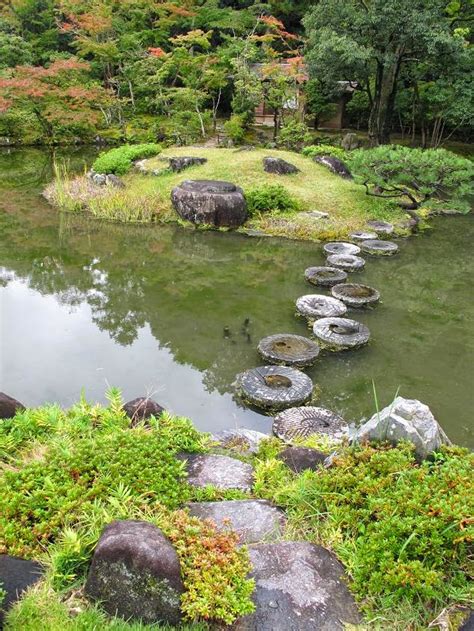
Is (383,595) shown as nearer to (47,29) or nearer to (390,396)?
(390,396)

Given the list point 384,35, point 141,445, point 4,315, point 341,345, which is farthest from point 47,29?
point 141,445

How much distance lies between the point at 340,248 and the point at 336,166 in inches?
246

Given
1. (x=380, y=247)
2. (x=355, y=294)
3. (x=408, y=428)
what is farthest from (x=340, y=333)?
(x=380, y=247)

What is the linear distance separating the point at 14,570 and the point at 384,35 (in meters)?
20.6

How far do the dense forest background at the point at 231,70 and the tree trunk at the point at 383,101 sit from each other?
52mm

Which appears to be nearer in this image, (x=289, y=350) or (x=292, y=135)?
(x=289, y=350)

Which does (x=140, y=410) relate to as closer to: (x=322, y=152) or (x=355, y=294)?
(x=355, y=294)

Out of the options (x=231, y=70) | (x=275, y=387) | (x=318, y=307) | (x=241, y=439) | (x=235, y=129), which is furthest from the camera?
(x=231, y=70)

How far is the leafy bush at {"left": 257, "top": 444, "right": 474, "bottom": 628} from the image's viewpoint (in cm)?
292

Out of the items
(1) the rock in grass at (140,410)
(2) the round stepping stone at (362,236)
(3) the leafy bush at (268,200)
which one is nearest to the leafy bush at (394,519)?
(1) the rock in grass at (140,410)

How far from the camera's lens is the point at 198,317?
29.4 ft

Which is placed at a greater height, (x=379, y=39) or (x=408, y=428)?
(x=379, y=39)

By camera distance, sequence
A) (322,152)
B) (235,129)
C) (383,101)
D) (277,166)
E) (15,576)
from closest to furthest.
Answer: (15,576)
(277,166)
(322,152)
(383,101)
(235,129)

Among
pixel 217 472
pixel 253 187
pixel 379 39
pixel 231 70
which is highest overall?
pixel 379 39
